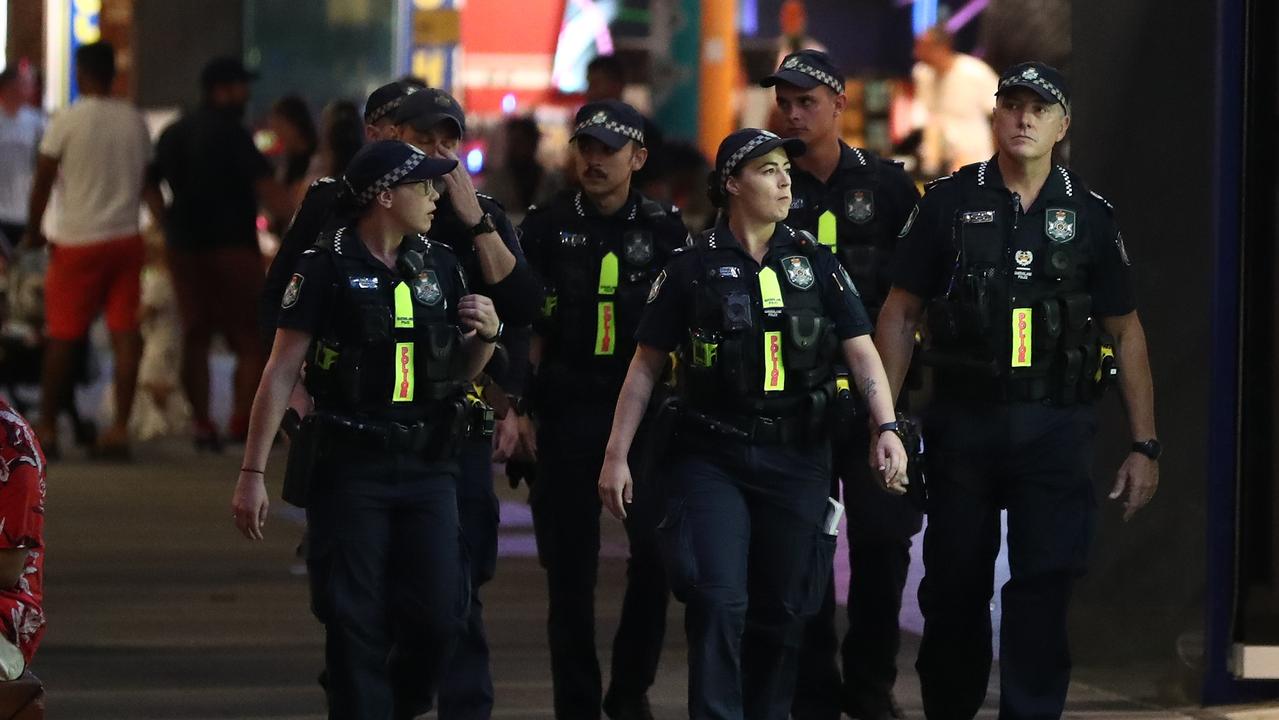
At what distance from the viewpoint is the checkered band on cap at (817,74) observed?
767cm

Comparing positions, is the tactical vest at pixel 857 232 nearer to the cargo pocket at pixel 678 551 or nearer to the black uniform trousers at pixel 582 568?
the black uniform trousers at pixel 582 568

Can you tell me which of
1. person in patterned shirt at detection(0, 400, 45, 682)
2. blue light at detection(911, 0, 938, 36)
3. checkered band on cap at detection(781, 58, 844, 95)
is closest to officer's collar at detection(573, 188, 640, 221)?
checkered band on cap at detection(781, 58, 844, 95)

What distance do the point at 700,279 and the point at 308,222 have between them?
127 cm

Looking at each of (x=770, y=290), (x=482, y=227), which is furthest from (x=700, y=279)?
(x=482, y=227)

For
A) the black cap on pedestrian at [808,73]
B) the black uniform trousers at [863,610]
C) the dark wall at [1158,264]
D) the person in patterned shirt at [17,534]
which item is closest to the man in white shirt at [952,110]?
the dark wall at [1158,264]

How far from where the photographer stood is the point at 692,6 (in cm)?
2241

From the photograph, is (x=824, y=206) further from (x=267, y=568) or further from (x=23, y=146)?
(x=23, y=146)

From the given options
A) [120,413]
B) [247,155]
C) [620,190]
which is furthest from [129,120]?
[620,190]

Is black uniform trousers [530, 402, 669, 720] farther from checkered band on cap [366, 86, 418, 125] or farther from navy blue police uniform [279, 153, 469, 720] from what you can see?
checkered band on cap [366, 86, 418, 125]

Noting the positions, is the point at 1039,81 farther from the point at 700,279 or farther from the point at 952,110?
the point at 952,110

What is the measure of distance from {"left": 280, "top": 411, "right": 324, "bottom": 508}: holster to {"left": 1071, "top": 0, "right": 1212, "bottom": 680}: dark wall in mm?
3009

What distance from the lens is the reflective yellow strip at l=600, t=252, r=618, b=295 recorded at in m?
7.50

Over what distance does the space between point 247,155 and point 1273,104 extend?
317 inches

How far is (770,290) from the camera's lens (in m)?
6.62
